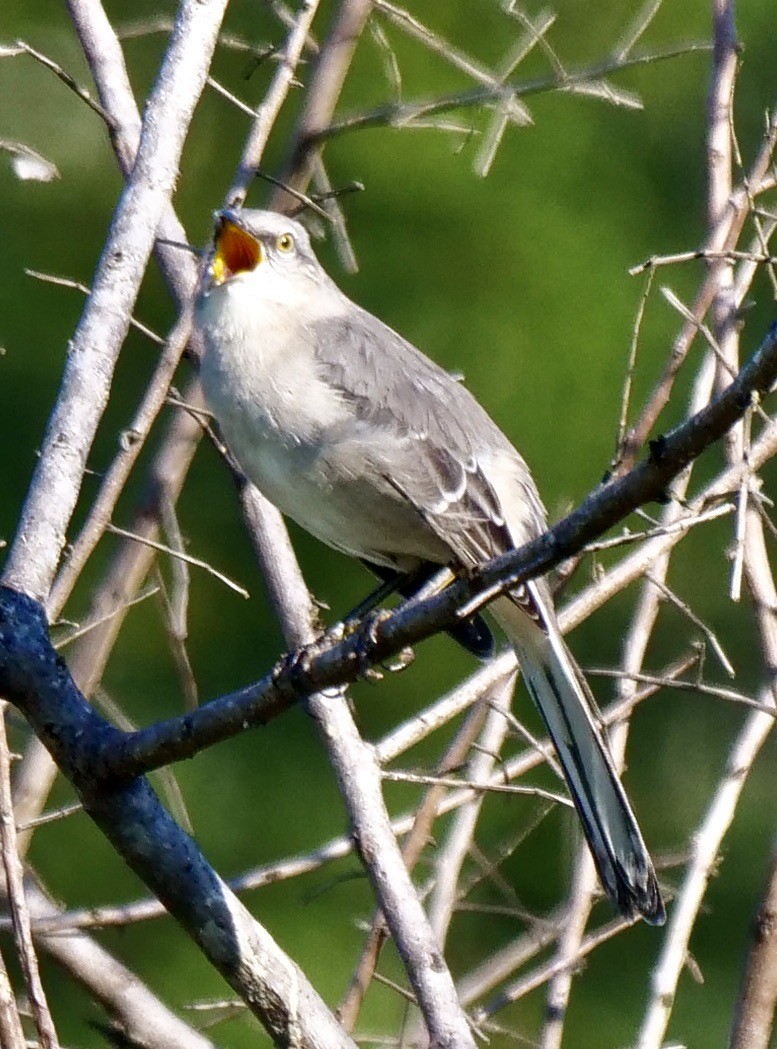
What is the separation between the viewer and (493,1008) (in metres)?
3.25

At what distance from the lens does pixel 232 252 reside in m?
3.83

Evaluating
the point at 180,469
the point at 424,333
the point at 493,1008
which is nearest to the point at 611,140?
the point at 424,333

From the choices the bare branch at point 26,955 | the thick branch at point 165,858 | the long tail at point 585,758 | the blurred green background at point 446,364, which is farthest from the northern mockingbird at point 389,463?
the blurred green background at point 446,364

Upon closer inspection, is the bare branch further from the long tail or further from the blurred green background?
the blurred green background

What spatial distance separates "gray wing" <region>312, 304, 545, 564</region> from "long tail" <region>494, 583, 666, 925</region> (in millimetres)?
172

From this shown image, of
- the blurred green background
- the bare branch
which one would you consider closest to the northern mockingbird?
the bare branch

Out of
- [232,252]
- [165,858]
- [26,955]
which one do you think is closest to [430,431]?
[232,252]

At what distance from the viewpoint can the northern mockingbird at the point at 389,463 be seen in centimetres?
328

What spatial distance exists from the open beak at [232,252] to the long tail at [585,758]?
3.10ft

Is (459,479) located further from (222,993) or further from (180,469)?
(222,993)

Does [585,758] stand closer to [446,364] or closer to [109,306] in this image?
[109,306]

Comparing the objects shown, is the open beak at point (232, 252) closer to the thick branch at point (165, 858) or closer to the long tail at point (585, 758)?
the long tail at point (585, 758)

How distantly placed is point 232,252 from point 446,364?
318 cm

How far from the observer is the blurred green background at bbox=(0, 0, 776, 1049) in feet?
21.7
